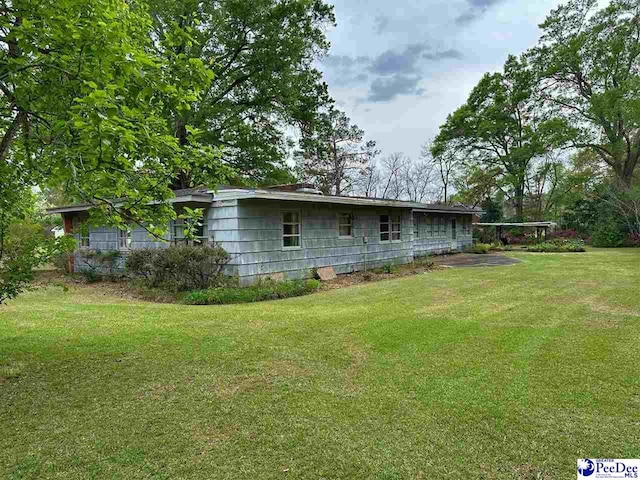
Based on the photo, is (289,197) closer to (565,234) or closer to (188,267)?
(188,267)

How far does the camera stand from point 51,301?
9.10 meters

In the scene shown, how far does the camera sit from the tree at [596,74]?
85.3 ft

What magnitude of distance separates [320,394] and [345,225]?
405 inches

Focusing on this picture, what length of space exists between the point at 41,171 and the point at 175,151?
1.22m

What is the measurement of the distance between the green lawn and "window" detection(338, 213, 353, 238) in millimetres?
6483

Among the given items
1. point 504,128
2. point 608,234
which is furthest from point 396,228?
point 504,128

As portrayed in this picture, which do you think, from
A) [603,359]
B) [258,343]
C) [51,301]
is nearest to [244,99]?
[51,301]

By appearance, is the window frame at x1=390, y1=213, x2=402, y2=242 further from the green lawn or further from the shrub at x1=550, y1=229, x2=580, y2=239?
the shrub at x1=550, y1=229, x2=580, y2=239

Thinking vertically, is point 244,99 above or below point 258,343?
above

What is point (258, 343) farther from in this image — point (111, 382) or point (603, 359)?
point (603, 359)

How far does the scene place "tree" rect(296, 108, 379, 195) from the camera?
32.2m

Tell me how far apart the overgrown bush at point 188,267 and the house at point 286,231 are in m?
0.40

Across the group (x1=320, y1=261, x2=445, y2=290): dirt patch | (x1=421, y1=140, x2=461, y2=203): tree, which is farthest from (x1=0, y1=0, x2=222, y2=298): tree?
(x1=421, y1=140, x2=461, y2=203): tree
